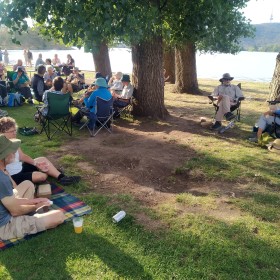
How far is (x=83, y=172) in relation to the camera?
16.5 ft

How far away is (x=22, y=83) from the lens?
10.2 metres

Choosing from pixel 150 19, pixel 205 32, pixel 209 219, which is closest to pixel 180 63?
pixel 205 32

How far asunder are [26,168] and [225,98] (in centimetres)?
491

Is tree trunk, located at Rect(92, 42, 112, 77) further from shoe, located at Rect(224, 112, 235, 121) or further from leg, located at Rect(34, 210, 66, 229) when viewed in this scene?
leg, located at Rect(34, 210, 66, 229)

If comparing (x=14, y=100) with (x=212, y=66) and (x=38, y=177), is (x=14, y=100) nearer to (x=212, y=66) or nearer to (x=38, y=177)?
(x=38, y=177)

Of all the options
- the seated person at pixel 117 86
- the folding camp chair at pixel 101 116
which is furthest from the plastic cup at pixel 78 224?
the seated person at pixel 117 86

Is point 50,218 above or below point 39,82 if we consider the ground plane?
below

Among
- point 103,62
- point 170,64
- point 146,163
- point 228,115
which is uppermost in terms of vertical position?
point 103,62

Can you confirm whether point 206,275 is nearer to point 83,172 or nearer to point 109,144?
point 83,172

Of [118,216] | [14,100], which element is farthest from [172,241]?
[14,100]

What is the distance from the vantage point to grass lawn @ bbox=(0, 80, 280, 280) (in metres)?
2.88

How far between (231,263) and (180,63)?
10263 millimetres

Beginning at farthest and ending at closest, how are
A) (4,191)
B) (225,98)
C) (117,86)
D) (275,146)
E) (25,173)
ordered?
(117,86) → (225,98) → (275,146) → (25,173) → (4,191)

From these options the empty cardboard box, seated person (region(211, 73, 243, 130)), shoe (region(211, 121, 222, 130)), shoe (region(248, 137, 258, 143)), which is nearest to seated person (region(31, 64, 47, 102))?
seated person (region(211, 73, 243, 130))
